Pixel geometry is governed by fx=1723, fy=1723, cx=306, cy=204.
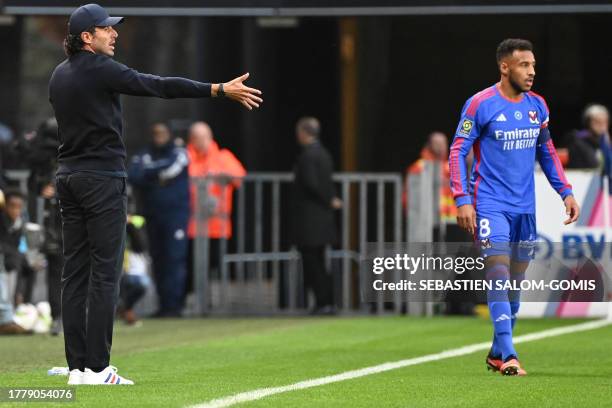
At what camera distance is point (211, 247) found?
63.7 ft

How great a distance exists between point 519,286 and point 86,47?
10.9 feet

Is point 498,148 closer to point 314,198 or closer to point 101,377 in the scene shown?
point 101,377

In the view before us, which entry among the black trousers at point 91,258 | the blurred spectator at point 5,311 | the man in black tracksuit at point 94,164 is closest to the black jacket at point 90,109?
the man in black tracksuit at point 94,164

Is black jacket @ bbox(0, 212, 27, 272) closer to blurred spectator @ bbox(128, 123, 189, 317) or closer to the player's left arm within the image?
blurred spectator @ bbox(128, 123, 189, 317)

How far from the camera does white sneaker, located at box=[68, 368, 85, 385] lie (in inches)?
394

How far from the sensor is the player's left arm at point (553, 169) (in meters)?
11.1

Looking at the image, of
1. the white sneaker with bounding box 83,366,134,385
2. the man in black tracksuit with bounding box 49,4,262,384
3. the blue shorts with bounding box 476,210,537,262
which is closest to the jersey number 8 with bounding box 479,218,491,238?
the blue shorts with bounding box 476,210,537,262

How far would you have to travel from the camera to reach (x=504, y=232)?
35.7 feet

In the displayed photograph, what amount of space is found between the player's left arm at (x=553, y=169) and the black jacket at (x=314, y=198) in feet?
25.1

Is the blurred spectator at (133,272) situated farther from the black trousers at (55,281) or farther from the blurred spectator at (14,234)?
the black trousers at (55,281)

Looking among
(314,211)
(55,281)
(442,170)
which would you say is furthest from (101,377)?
(442,170)

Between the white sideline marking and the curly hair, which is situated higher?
the curly hair

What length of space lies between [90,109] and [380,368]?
2.84 metres

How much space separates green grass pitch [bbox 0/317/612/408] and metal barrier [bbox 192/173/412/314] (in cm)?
111
